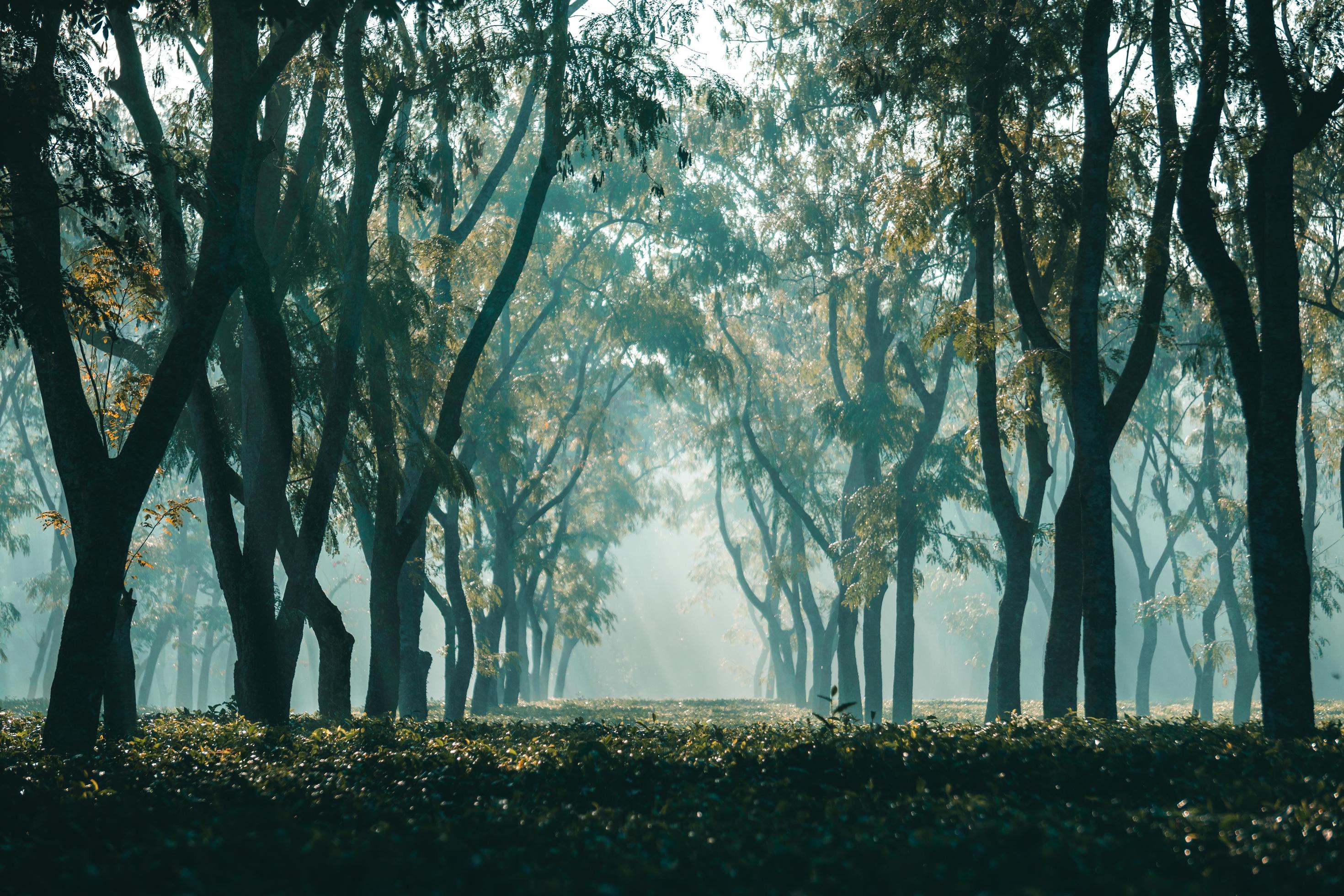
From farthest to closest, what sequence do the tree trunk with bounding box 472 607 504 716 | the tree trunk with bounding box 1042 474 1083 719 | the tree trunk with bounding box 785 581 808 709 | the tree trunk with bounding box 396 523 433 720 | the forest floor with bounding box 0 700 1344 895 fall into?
the tree trunk with bounding box 785 581 808 709 < the tree trunk with bounding box 472 607 504 716 < the tree trunk with bounding box 396 523 433 720 < the tree trunk with bounding box 1042 474 1083 719 < the forest floor with bounding box 0 700 1344 895

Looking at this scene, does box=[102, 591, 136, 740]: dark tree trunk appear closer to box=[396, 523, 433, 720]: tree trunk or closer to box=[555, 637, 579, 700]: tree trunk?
box=[396, 523, 433, 720]: tree trunk

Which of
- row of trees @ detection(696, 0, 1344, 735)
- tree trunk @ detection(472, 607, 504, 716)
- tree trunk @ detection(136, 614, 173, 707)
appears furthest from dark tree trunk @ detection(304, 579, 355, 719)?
tree trunk @ detection(136, 614, 173, 707)

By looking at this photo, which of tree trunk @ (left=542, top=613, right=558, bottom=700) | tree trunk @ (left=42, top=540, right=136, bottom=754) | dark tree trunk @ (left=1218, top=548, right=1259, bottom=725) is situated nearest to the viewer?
tree trunk @ (left=42, top=540, right=136, bottom=754)

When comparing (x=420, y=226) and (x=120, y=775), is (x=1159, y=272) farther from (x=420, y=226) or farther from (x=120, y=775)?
(x=420, y=226)

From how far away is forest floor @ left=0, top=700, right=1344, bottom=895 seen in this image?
13.6 feet

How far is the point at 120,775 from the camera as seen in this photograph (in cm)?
643

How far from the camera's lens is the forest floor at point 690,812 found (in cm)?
414

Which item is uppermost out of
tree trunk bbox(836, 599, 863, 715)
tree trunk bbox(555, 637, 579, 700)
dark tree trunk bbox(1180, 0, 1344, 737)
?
dark tree trunk bbox(1180, 0, 1344, 737)

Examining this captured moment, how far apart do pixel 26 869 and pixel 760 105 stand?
61.3ft

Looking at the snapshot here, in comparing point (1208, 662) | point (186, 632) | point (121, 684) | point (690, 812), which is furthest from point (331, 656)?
point (186, 632)

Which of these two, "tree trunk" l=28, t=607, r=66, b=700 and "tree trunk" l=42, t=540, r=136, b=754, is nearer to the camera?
"tree trunk" l=42, t=540, r=136, b=754

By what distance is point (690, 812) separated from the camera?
541 centimetres

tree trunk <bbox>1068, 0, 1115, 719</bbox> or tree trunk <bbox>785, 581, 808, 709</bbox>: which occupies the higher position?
tree trunk <bbox>1068, 0, 1115, 719</bbox>

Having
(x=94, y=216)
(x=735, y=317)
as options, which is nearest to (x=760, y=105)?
(x=735, y=317)
